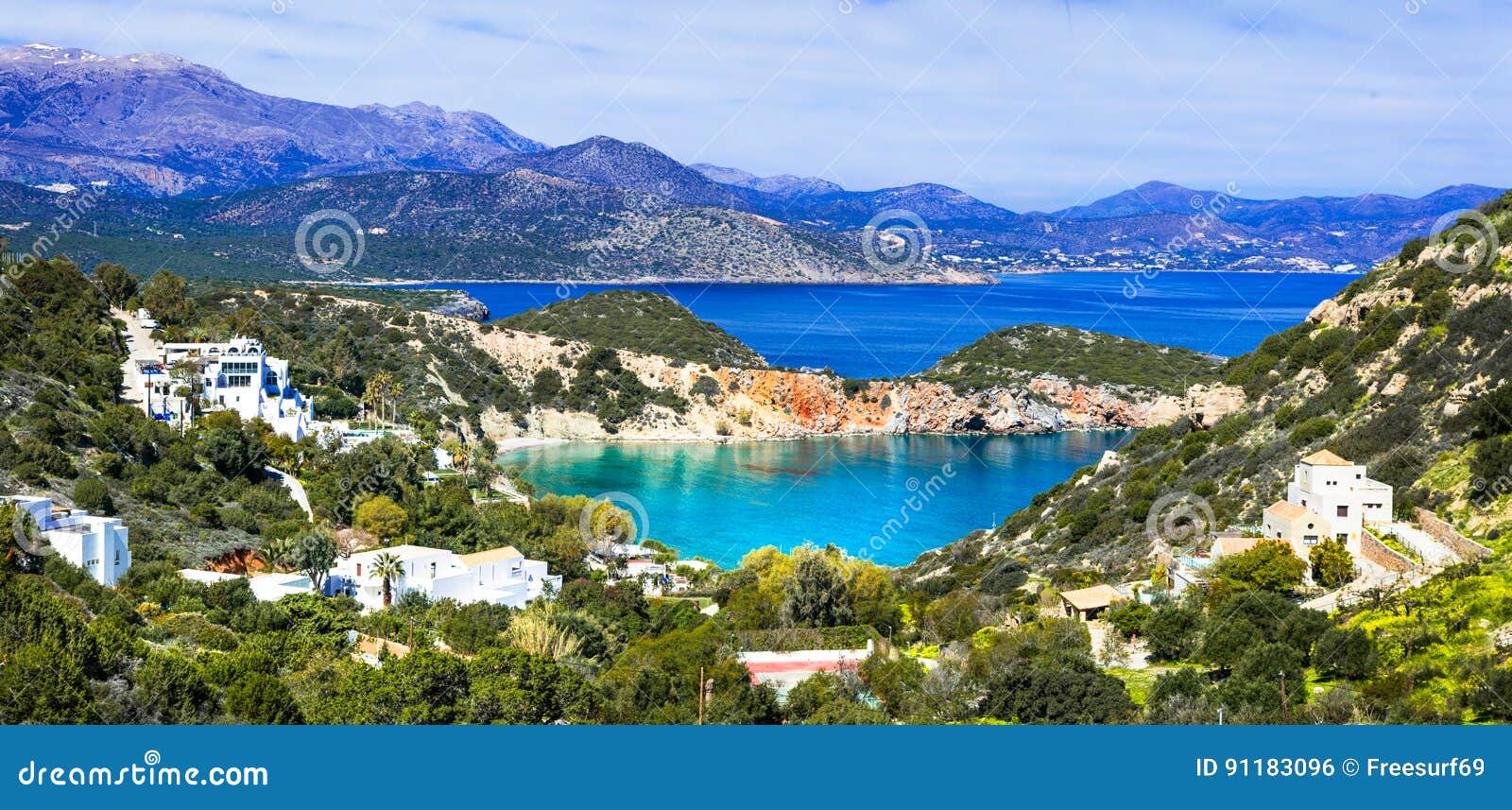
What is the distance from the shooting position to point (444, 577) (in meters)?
24.3

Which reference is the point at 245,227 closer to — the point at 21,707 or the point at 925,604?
the point at 925,604

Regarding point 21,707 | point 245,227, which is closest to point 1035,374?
point 21,707

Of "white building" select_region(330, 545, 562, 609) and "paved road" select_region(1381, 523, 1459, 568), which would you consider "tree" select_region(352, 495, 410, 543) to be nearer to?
"white building" select_region(330, 545, 562, 609)

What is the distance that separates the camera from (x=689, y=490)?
51.9m

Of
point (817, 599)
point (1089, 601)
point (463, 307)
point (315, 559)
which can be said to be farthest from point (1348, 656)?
point (463, 307)

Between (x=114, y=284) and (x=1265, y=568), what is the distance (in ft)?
137

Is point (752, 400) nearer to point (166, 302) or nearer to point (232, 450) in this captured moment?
point (166, 302)

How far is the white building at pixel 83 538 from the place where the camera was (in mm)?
20219

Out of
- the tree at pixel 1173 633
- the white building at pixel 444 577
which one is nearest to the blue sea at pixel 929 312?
the white building at pixel 444 577

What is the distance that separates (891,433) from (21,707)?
60.2 m

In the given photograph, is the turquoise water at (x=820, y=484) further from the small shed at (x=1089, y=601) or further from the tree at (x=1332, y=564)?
the tree at (x=1332, y=564)

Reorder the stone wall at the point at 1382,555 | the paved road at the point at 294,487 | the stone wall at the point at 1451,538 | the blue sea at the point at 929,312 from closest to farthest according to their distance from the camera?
the stone wall at the point at 1451,538 → the stone wall at the point at 1382,555 → the paved road at the point at 294,487 → the blue sea at the point at 929,312

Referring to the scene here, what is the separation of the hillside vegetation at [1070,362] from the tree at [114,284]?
42757 mm

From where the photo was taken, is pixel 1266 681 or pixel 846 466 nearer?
pixel 1266 681
